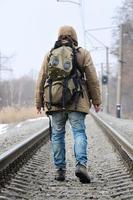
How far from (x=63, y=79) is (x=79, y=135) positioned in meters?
0.74

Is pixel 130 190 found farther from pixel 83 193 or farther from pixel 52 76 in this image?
pixel 52 76

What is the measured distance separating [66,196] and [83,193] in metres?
0.22

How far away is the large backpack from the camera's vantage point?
6.37 meters

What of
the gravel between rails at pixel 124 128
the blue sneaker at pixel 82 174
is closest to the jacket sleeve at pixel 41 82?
the blue sneaker at pixel 82 174

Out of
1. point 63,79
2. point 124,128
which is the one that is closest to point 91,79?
point 63,79

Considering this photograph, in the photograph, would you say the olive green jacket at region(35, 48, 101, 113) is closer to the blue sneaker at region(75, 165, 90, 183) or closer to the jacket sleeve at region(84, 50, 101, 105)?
the jacket sleeve at region(84, 50, 101, 105)

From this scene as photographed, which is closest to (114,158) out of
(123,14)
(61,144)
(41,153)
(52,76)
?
(41,153)

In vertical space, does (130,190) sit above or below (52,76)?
below

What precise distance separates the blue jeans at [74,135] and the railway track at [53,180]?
279 mm

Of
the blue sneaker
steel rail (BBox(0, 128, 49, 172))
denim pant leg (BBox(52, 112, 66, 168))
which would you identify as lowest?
the blue sneaker

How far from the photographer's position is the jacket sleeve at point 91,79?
654 cm

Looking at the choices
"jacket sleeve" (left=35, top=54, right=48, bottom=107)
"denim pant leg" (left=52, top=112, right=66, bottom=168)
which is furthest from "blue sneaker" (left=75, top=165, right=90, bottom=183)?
"jacket sleeve" (left=35, top=54, right=48, bottom=107)

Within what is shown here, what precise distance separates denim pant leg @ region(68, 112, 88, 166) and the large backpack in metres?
0.21

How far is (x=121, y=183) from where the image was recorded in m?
6.35
